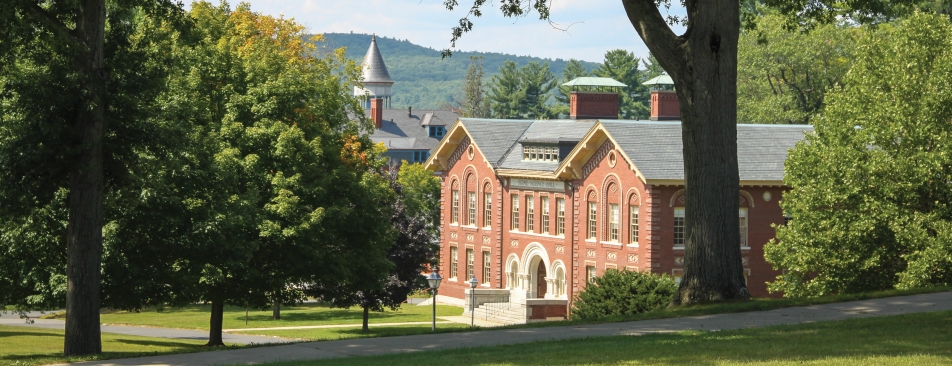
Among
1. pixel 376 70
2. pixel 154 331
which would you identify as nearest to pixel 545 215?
pixel 154 331

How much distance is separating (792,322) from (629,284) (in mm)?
17324

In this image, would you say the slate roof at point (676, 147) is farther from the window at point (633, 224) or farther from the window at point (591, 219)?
the window at point (591, 219)

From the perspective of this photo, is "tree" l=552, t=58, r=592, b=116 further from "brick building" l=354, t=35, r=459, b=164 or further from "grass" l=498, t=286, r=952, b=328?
"grass" l=498, t=286, r=952, b=328

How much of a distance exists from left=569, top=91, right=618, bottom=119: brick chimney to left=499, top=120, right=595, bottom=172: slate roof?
99.8 inches

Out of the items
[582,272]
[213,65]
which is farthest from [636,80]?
[213,65]

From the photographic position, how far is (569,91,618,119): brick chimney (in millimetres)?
64438

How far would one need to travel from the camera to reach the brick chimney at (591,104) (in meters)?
64.4

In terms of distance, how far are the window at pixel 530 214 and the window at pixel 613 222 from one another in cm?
634

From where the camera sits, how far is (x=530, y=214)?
5959 cm

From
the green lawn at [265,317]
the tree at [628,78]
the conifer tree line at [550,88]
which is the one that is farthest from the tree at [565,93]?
the green lawn at [265,317]

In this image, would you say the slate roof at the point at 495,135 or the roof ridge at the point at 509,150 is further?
→ the slate roof at the point at 495,135

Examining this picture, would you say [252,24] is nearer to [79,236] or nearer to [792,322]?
[79,236]

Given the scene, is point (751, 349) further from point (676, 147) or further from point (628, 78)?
point (628, 78)

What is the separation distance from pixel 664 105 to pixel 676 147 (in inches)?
547
